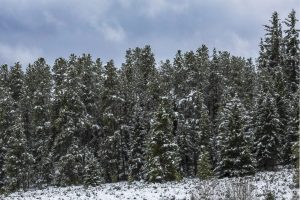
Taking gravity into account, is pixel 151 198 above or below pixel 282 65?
below

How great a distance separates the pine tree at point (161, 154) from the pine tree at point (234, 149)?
3794 mm

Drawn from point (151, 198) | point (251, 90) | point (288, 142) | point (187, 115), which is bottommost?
point (151, 198)

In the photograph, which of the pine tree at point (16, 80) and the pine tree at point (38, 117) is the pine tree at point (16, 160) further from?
the pine tree at point (16, 80)

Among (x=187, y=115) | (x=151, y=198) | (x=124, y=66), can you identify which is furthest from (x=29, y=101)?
(x=151, y=198)

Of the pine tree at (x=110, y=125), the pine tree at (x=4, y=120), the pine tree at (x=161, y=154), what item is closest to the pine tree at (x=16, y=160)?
the pine tree at (x=4, y=120)

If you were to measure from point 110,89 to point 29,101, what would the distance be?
997 cm

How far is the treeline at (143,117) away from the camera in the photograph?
1660 inches

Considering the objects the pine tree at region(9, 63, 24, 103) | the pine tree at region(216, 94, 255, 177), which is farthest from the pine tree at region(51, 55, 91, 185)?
the pine tree at region(216, 94, 255, 177)

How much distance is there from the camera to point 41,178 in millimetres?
54562

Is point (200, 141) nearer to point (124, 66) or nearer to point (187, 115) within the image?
point (187, 115)

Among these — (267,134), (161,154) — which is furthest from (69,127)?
(267,134)

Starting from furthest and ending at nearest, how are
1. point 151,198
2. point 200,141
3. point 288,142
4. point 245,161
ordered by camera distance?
point 200,141 → point 288,142 → point 245,161 → point 151,198

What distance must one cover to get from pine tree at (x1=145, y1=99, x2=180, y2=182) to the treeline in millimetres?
82

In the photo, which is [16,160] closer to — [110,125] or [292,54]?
[110,125]
